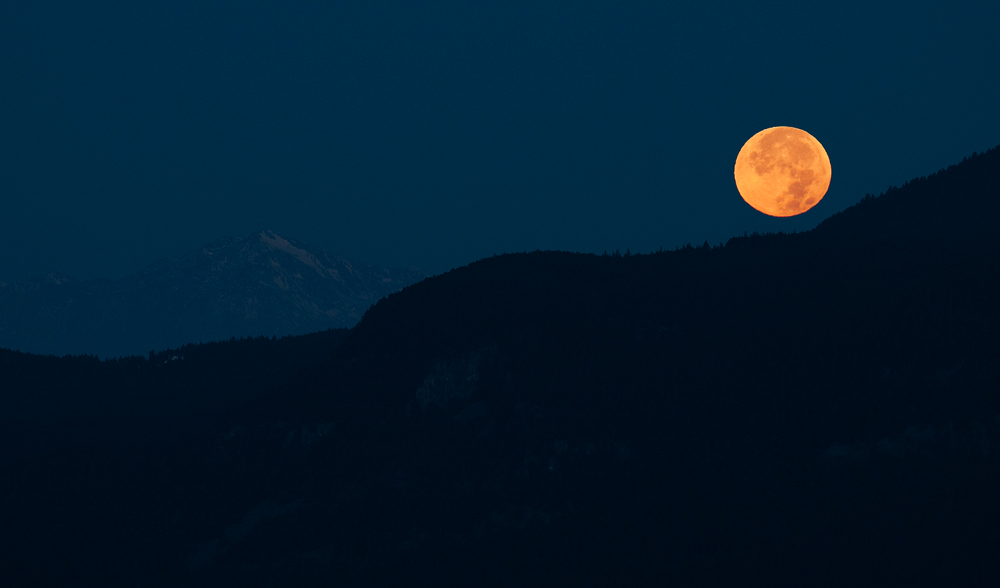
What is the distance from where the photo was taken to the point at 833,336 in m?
107

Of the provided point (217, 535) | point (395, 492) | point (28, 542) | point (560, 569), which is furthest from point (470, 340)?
point (28, 542)

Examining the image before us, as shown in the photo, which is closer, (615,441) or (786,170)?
(615,441)

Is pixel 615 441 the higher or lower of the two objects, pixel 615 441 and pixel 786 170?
the lower

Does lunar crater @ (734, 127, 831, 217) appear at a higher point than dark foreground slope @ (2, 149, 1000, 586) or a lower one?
higher

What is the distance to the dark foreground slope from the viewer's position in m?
77.2

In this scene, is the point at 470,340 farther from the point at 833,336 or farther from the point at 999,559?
the point at 999,559

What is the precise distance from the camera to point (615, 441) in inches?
4129

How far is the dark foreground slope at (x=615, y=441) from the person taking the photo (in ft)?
253

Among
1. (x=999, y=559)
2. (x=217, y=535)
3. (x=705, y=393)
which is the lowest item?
(x=999, y=559)

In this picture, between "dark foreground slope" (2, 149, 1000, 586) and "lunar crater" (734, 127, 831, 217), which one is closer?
"dark foreground slope" (2, 149, 1000, 586)

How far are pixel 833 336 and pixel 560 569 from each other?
162 ft

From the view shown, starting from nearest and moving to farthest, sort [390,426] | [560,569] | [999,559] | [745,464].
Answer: [999,559] < [560,569] < [745,464] < [390,426]

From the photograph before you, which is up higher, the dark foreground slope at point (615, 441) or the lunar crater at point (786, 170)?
the lunar crater at point (786, 170)

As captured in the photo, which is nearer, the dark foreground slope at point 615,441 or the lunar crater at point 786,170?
the dark foreground slope at point 615,441
